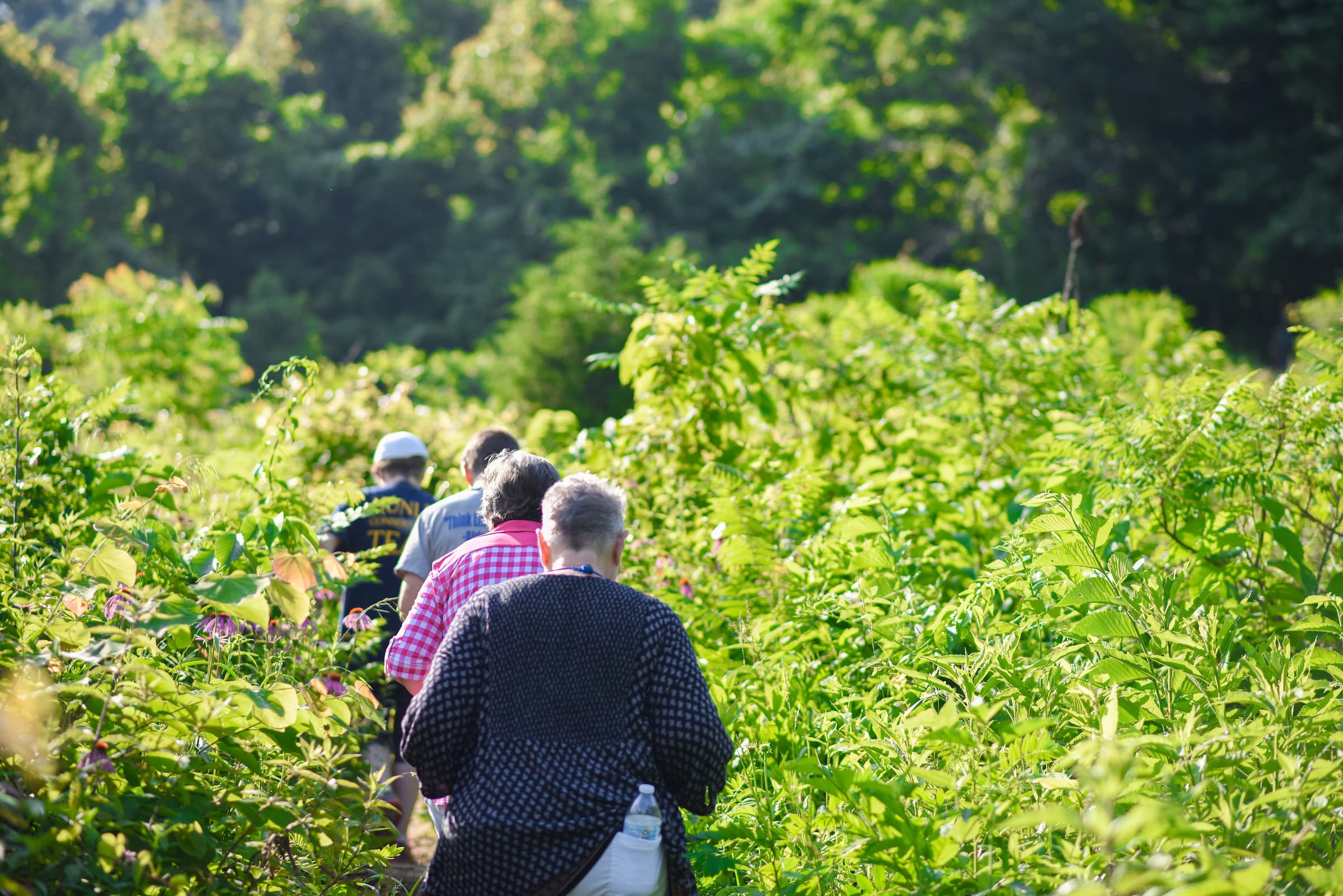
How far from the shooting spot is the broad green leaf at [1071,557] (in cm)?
237

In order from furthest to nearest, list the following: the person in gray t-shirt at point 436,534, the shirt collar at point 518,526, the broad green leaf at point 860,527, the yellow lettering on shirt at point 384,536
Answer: the yellow lettering on shirt at point 384,536 → the person in gray t-shirt at point 436,534 → the broad green leaf at point 860,527 → the shirt collar at point 518,526

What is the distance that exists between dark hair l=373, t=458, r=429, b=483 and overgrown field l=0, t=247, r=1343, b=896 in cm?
38

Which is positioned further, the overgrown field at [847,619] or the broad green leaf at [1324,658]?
the broad green leaf at [1324,658]

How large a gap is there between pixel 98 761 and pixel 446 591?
3.59 feet

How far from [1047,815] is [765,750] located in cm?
147

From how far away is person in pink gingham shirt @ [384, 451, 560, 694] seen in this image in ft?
9.52

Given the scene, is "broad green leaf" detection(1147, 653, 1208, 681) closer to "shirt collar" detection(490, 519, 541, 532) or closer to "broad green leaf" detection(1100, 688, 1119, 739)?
"broad green leaf" detection(1100, 688, 1119, 739)

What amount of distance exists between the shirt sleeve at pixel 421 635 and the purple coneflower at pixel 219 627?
1.34ft

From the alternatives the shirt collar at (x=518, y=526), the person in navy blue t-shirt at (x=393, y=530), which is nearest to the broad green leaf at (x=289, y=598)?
the shirt collar at (x=518, y=526)

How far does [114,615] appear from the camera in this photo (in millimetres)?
2664

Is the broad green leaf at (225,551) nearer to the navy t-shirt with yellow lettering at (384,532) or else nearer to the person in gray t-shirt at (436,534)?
the person in gray t-shirt at (436,534)

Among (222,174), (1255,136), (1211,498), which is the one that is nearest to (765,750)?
(1211,498)

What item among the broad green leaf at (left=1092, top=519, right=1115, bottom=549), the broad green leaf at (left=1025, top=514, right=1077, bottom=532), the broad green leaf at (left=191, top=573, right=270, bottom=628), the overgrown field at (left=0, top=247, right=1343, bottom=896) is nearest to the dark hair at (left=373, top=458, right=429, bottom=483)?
the overgrown field at (left=0, top=247, right=1343, bottom=896)

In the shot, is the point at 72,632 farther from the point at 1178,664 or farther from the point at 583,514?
the point at 1178,664
